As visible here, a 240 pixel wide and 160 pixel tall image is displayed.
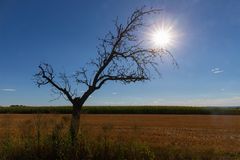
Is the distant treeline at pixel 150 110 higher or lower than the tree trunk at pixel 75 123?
higher

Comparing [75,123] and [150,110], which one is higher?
[150,110]

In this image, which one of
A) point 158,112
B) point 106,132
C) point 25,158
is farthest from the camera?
point 158,112

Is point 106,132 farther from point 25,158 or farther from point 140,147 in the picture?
point 25,158

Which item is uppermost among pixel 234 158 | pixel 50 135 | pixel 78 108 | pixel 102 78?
pixel 102 78

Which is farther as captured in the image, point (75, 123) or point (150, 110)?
point (150, 110)

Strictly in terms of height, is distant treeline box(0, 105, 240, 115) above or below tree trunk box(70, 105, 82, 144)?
above

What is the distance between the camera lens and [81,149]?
1126 centimetres

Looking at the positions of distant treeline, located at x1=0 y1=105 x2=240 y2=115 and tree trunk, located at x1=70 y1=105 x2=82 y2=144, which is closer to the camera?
tree trunk, located at x1=70 y1=105 x2=82 y2=144

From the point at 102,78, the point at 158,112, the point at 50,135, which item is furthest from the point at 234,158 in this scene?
the point at 158,112

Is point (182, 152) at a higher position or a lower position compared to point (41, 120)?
lower

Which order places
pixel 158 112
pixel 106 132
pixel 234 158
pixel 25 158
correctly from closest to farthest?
1. pixel 25 158
2. pixel 106 132
3. pixel 234 158
4. pixel 158 112

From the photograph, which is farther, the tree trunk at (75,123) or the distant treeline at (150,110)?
the distant treeline at (150,110)

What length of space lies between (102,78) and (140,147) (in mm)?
2706

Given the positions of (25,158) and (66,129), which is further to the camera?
(66,129)
